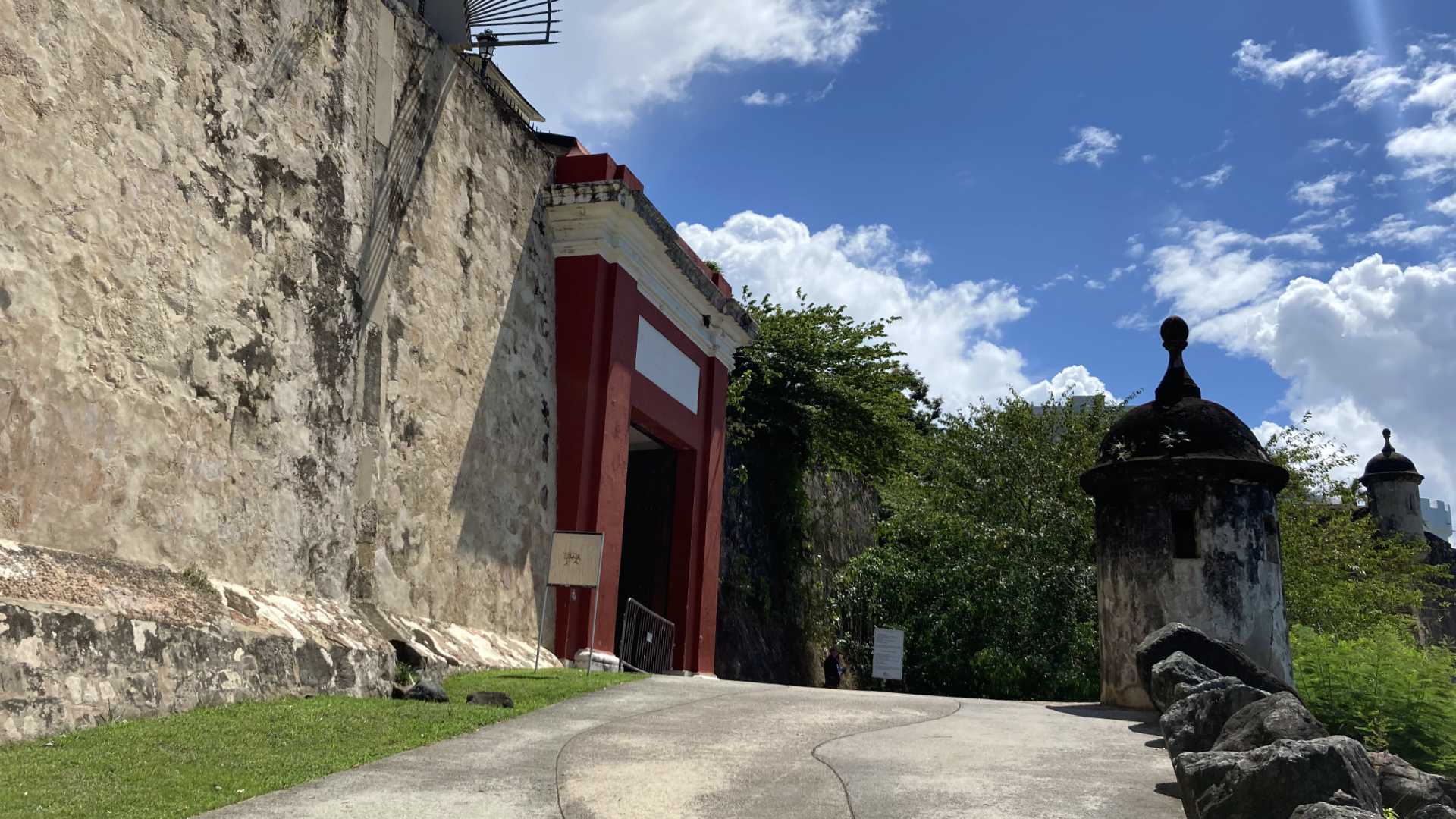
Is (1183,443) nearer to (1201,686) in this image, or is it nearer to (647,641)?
(1201,686)

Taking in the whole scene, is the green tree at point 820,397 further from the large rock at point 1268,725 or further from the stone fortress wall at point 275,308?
the large rock at point 1268,725

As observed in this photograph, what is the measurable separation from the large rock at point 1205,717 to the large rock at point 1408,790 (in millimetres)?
647

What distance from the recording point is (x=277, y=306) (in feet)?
30.1

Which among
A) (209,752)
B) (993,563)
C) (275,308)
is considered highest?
(275,308)

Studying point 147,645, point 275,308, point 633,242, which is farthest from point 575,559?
point 633,242

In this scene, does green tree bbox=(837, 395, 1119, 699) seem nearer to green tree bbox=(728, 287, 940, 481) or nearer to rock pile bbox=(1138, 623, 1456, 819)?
green tree bbox=(728, 287, 940, 481)

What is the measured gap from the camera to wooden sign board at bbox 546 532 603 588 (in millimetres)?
10805

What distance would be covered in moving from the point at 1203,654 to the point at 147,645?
6714mm

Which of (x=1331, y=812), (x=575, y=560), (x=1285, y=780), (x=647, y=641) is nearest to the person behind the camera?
(x=1331, y=812)

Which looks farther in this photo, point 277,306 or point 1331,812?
point 277,306

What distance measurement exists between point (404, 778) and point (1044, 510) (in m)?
14.6

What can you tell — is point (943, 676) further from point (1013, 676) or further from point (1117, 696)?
point (1117, 696)

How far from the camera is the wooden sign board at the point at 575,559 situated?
10.8 metres

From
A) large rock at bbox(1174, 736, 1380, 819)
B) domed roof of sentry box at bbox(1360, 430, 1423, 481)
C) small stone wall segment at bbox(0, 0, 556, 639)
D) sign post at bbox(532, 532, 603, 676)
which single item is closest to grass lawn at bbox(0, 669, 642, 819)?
small stone wall segment at bbox(0, 0, 556, 639)
